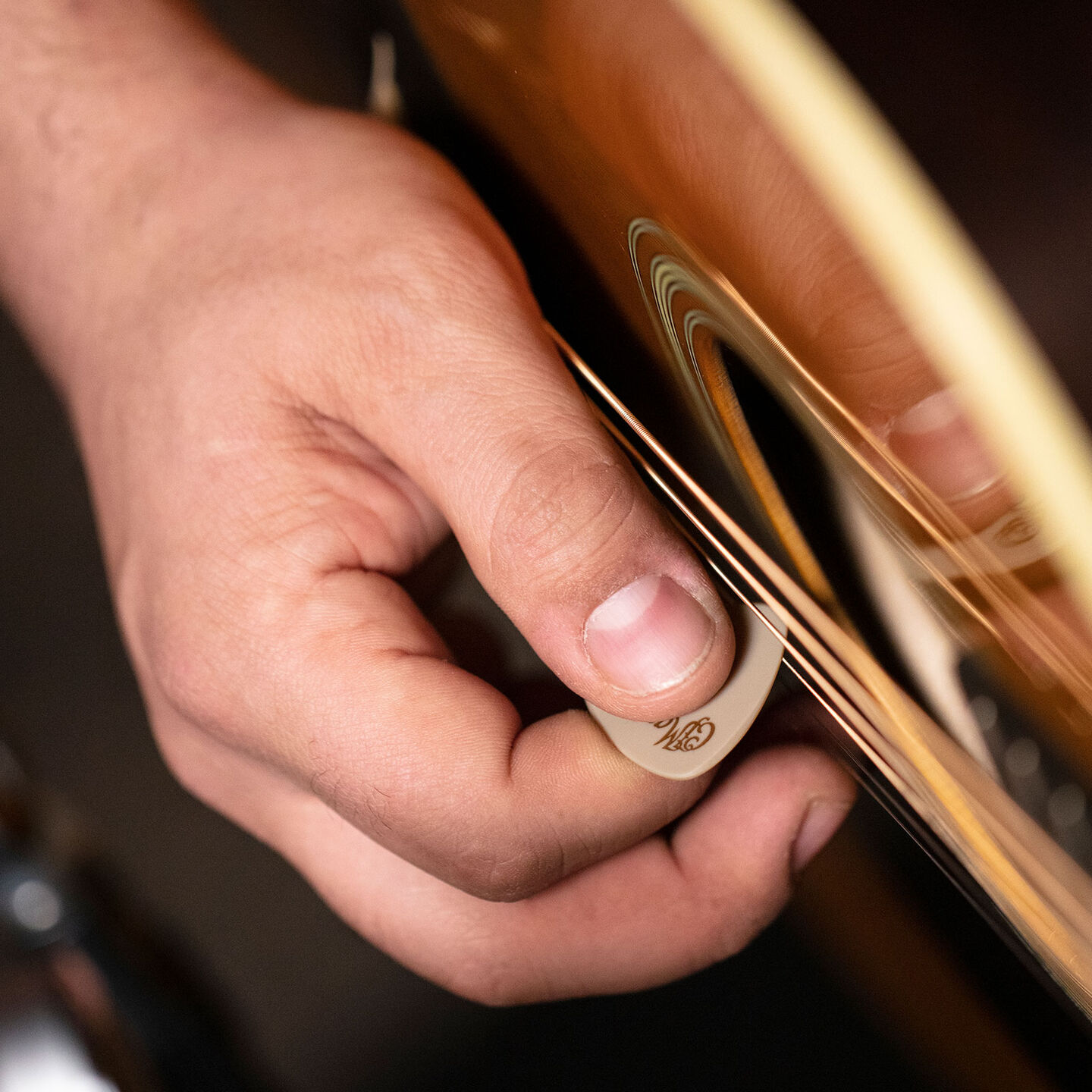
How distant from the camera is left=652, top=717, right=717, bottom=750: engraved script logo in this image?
0.23 meters

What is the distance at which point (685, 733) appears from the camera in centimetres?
23

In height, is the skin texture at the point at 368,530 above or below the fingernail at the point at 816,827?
above

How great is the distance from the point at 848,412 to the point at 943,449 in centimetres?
2

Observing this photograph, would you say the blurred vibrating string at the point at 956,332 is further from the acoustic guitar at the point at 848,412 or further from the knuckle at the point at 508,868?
the knuckle at the point at 508,868

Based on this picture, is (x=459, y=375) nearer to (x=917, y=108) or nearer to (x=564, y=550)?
(x=564, y=550)

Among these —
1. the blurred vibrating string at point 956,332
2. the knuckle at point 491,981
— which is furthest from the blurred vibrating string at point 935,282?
the knuckle at point 491,981

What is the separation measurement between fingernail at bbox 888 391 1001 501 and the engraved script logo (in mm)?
97

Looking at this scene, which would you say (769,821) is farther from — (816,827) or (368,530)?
(368,530)

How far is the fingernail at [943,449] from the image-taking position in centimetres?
14

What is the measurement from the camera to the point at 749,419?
19cm

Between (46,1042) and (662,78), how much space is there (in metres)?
0.56

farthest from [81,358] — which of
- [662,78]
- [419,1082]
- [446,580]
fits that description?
[419,1082]

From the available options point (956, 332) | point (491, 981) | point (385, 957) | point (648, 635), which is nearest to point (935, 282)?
point (956, 332)

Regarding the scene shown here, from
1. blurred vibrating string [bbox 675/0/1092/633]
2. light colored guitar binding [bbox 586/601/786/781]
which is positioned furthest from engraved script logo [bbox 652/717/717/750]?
blurred vibrating string [bbox 675/0/1092/633]
